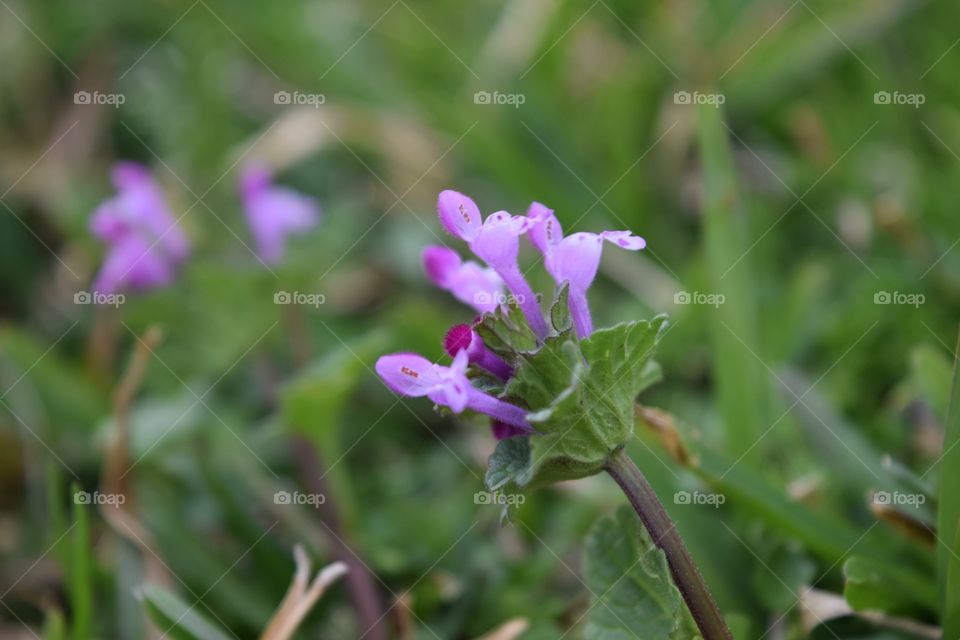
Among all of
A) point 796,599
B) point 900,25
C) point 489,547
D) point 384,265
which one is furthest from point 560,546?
point 900,25

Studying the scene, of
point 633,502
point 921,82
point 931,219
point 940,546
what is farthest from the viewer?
point 921,82

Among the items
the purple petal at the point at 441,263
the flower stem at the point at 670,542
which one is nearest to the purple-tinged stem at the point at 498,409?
the flower stem at the point at 670,542

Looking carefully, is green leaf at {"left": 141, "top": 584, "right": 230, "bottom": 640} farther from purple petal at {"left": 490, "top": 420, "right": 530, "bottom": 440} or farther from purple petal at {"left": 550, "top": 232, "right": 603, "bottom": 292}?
purple petal at {"left": 550, "top": 232, "right": 603, "bottom": 292}

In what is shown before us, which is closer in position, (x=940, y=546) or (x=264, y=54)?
(x=940, y=546)

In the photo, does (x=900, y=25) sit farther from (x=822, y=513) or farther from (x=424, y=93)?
(x=822, y=513)

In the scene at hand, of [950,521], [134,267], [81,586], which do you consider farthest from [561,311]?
[134,267]

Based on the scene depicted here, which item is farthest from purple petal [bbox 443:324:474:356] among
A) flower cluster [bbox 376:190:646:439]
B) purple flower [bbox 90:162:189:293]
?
purple flower [bbox 90:162:189:293]

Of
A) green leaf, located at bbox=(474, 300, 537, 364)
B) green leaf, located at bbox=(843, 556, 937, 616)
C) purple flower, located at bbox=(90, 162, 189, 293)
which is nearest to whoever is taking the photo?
green leaf, located at bbox=(474, 300, 537, 364)

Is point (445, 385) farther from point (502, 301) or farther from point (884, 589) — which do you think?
point (884, 589)
